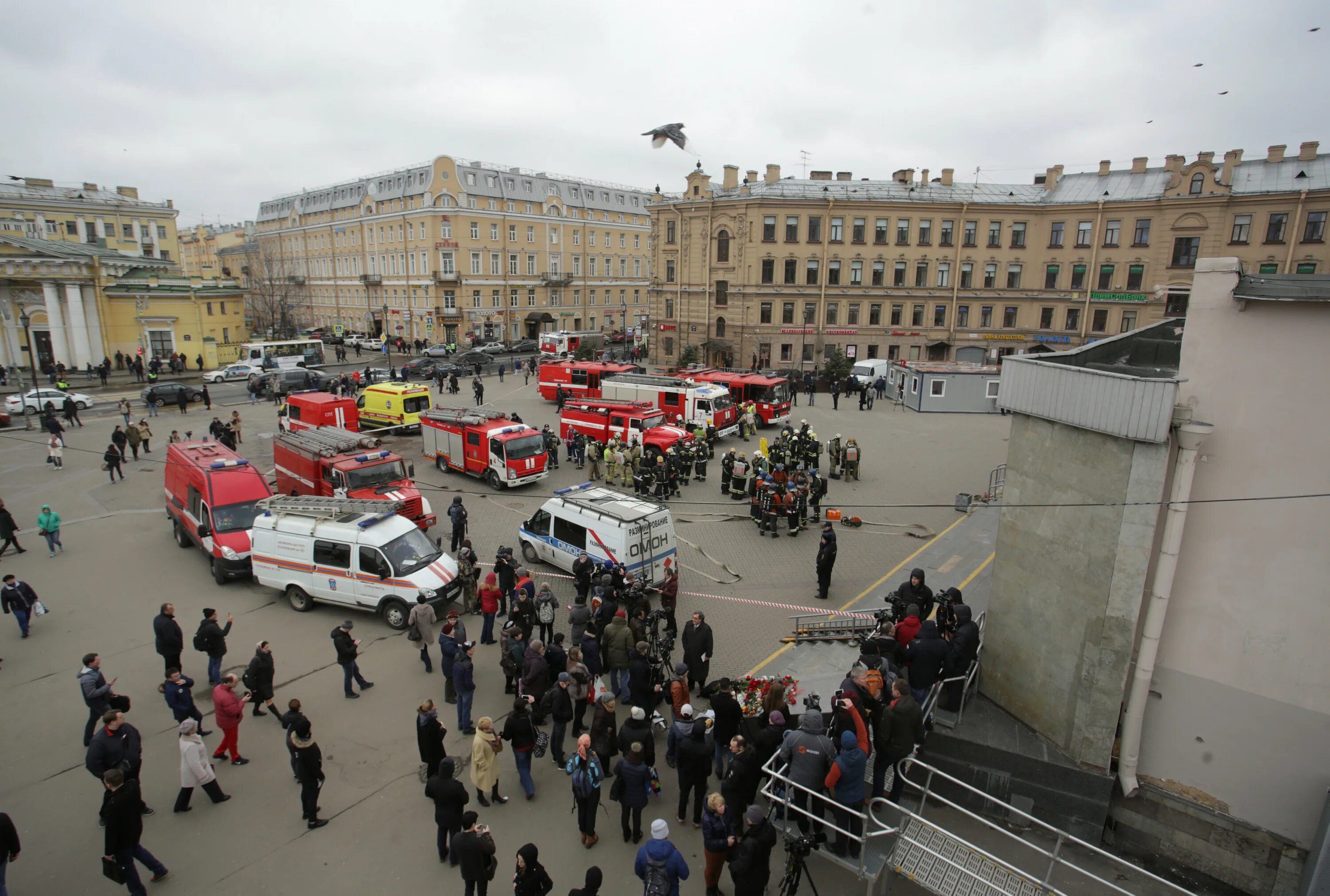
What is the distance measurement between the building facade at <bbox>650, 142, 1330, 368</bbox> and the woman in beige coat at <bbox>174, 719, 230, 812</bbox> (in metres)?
42.7

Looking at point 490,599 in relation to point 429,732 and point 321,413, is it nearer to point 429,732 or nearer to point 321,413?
point 429,732

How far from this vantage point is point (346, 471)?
17.1 meters

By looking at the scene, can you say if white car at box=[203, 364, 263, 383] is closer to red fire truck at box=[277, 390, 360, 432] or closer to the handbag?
red fire truck at box=[277, 390, 360, 432]

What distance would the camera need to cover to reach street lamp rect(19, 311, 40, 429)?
30700mm

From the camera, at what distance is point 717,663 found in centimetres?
1180

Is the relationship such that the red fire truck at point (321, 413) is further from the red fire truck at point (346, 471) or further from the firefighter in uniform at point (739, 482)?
the firefighter in uniform at point (739, 482)

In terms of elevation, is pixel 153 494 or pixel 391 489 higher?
pixel 391 489

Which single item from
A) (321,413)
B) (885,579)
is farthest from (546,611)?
(321,413)

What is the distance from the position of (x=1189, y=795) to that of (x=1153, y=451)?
410cm

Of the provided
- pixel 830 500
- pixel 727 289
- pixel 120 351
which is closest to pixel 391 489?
pixel 830 500

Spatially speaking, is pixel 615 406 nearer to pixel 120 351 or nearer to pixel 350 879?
pixel 350 879

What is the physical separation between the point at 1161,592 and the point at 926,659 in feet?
9.04

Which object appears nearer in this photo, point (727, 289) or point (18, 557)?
point (18, 557)

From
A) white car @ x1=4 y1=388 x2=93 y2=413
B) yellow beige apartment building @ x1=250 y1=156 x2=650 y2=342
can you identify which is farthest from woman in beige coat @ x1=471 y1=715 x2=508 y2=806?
yellow beige apartment building @ x1=250 y1=156 x2=650 y2=342
